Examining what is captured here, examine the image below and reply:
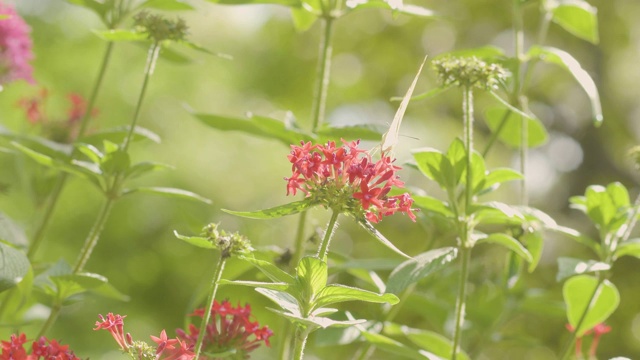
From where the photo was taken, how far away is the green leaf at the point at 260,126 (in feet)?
3.56

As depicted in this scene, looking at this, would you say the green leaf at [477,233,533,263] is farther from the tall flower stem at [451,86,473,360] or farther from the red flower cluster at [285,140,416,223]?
the red flower cluster at [285,140,416,223]

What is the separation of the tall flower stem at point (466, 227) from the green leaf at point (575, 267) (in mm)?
107

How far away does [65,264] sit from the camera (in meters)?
1.02

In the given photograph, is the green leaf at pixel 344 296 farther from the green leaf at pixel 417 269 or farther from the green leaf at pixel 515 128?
the green leaf at pixel 515 128

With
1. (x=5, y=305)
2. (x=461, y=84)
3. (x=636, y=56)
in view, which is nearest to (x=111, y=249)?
(x=5, y=305)

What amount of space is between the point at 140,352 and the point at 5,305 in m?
0.49

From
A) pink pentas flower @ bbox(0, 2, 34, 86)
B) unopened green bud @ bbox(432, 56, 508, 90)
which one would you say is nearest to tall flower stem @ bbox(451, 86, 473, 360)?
unopened green bud @ bbox(432, 56, 508, 90)

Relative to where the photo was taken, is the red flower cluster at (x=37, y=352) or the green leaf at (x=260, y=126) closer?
the red flower cluster at (x=37, y=352)

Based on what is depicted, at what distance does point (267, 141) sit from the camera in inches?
168

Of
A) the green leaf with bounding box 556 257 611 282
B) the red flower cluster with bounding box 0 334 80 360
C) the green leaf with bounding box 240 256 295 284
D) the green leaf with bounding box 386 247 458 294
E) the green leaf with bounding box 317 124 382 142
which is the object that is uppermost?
the green leaf with bounding box 317 124 382 142

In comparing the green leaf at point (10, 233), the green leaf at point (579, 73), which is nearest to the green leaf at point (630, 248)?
the green leaf at point (579, 73)

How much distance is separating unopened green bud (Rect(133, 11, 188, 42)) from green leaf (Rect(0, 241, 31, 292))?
0.32 m

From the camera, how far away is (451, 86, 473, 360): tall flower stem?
3.02 ft

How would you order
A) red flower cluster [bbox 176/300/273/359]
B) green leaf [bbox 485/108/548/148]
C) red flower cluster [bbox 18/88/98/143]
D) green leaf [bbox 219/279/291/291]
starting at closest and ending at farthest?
green leaf [bbox 219/279/291/291]
red flower cluster [bbox 176/300/273/359]
green leaf [bbox 485/108/548/148]
red flower cluster [bbox 18/88/98/143]
